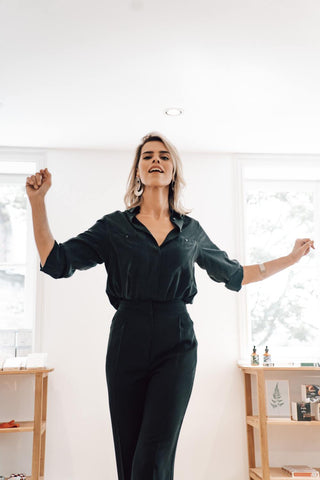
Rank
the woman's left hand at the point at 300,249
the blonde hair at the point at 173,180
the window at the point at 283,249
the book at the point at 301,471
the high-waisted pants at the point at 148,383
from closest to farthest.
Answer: the high-waisted pants at the point at 148,383, the blonde hair at the point at 173,180, the woman's left hand at the point at 300,249, the book at the point at 301,471, the window at the point at 283,249

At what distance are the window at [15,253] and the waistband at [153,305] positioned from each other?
6.77 ft

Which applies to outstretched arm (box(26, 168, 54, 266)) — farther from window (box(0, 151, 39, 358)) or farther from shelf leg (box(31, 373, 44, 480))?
window (box(0, 151, 39, 358))

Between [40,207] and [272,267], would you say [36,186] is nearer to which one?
[40,207]

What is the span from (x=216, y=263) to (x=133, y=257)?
391 millimetres

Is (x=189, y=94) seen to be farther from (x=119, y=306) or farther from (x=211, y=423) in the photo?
(x=211, y=423)

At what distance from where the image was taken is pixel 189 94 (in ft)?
9.27

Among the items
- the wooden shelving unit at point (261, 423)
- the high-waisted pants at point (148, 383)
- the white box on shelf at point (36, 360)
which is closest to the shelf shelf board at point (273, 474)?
the wooden shelving unit at point (261, 423)

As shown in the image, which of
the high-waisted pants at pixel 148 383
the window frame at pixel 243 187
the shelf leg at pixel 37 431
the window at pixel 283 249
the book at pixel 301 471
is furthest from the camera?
the window at pixel 283 249

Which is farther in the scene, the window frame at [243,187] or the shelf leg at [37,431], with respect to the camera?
the window frame at [243,187]

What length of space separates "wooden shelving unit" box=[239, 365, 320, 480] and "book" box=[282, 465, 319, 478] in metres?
0.03

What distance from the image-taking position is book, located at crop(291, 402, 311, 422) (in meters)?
3.18

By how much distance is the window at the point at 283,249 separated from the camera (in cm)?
377

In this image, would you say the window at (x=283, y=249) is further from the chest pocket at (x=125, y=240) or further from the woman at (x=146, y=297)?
the chest pocket at (x=125, y=240)

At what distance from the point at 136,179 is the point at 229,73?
1.08m
